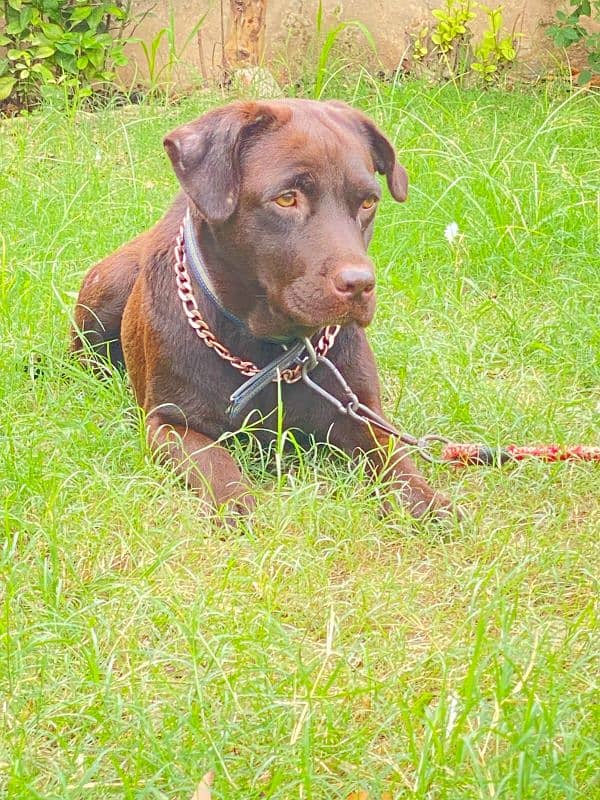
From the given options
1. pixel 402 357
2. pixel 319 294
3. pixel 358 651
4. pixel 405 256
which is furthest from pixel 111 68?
pixel 358 651

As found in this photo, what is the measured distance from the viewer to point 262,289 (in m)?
3.29

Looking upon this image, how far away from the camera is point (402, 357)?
415 centimetres

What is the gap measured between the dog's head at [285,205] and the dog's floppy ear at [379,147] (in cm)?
18

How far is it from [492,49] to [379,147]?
162 inches

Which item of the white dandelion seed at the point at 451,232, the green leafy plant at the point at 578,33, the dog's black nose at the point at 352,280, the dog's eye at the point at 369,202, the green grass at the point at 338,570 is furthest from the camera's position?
the green leafy plant at the point at 578,33

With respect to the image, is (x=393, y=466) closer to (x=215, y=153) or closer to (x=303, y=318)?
(x=303, y=318)

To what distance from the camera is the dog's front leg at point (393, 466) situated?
3.24m

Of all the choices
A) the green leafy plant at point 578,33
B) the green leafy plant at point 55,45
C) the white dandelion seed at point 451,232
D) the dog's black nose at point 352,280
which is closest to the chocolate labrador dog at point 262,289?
the dog's black nose at point 352,280

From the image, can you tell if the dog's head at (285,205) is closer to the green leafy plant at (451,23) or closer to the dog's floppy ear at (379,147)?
the dog's floppy ear at (379,147)

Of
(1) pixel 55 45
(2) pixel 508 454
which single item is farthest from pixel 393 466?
(1) pixel 55 45

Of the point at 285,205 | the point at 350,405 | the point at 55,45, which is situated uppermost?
the point at 285,205

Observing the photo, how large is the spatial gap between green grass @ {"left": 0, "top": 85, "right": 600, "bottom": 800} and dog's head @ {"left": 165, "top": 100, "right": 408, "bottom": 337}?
48 cm

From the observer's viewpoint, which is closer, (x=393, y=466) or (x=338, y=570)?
(x=338, y=570)

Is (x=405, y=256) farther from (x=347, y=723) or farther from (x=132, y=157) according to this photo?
(x=347, y=723)
